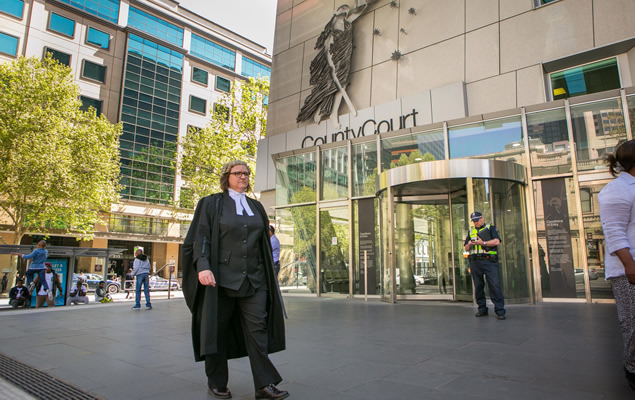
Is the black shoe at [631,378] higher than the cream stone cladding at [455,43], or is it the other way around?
the cream stone cladding at [455,43]

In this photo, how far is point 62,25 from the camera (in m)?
32.8

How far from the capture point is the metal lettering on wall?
12844 mm

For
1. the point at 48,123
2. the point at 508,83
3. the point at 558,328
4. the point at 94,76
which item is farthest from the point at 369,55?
the point at 94,76

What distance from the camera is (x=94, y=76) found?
34688 millimetres

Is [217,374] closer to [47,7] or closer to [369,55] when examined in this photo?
[369,55]

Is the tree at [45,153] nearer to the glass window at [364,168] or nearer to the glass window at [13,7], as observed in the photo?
the glass window at [13,7]

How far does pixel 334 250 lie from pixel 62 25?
32.8 meters

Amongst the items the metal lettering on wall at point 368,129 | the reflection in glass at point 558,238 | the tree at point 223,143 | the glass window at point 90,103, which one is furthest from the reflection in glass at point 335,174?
the glass window at point 90,103

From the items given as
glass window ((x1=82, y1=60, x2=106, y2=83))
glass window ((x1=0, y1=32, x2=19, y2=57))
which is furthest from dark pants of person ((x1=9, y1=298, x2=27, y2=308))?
glass window ((x1=82, y1=60, x2=106, y2=83))

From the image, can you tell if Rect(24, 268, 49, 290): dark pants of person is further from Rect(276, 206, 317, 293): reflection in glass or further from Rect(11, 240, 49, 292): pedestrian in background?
Rect(276, 206, 317, 293): reflection in glass

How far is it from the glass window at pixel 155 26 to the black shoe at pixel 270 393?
42093 mm

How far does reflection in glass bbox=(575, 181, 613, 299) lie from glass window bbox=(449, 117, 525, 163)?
5.71ft

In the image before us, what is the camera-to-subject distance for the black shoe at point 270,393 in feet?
9.02

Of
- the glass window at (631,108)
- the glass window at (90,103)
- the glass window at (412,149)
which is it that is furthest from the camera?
the glass window at (90,103)
